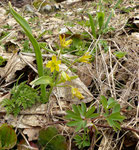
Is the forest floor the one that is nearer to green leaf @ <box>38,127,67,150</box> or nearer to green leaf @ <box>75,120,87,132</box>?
green leaf @ <box>38,127,67,150</box>

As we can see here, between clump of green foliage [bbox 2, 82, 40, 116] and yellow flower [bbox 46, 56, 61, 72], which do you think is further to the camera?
clump of green foliage [bbox 2, 82, 40, 116]

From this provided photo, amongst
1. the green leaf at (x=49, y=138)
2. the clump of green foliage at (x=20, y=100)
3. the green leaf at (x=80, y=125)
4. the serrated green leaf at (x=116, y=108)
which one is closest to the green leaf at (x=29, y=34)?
the clump of green foliage at (x=20, y=100)

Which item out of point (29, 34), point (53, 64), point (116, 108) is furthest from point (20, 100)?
point (116, 108)

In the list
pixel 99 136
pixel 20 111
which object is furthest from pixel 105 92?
pixel 20 111

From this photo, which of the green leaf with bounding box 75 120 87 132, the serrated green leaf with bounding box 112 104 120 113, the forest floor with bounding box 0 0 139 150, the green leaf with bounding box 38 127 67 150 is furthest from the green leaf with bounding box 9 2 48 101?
the serrated green leaf with bounding box 112 104 120 113

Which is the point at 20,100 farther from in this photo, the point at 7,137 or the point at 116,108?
the point at 116,108

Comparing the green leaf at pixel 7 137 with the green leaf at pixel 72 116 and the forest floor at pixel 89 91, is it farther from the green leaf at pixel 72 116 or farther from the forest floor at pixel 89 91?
the green leaf at pixel 72 116

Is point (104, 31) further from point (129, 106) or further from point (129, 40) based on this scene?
point (129, 106)
